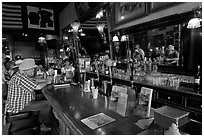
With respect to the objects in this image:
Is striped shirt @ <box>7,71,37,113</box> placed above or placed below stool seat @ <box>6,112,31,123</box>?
above

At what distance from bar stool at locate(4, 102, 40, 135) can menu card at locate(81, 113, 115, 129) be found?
1134 millimetres

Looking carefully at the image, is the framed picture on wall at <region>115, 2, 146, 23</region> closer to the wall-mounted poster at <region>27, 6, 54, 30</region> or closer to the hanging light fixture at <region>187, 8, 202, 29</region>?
the hanging light fixture at <region>187, 8, 202, 29</region>

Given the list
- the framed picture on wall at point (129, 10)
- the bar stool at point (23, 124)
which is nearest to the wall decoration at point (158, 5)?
the framed picture on wall at point (129, 10)

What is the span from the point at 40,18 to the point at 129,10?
442 centimetres

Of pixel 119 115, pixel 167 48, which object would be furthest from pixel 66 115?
pixel 167 48

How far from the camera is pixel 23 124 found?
6.11 feet

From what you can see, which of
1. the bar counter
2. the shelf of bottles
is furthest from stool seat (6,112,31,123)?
the shelf of bottles

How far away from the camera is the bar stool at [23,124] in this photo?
1.80 m

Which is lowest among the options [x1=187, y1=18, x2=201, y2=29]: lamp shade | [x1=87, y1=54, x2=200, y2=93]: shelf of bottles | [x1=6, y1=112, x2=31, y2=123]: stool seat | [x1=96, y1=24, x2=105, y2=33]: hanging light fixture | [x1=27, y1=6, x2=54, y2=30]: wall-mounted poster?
[x1=6, y1=112, x2=31, y2=123]: stool seat

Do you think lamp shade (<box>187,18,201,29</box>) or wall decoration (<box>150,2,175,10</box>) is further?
wall decoration (<box>150,2,175,10</box>)

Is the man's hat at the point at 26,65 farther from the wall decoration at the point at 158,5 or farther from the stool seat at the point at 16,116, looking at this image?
the wall decoration at the point at 158,5

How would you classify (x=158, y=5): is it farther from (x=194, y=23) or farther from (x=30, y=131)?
(x=30, y=131)

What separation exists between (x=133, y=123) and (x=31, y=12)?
245 inches

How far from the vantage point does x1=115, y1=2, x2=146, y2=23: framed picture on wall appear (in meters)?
2.86
